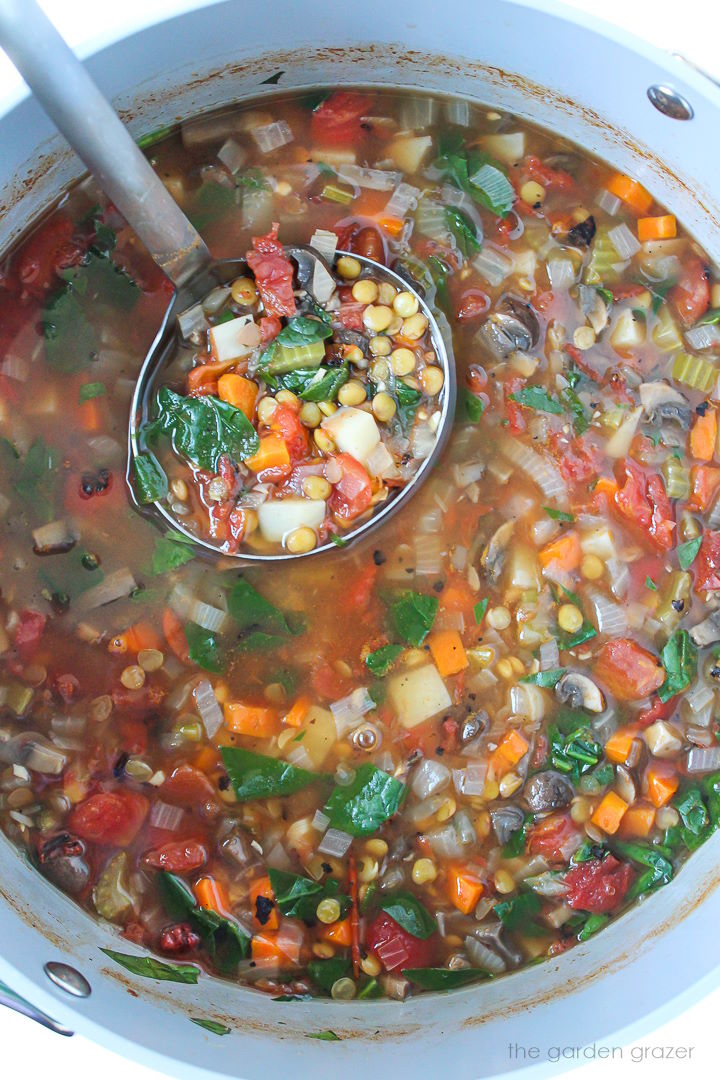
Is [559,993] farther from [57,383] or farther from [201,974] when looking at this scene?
[57,383]

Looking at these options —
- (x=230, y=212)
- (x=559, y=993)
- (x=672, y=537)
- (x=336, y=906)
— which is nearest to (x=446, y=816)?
(x=336, y=906)

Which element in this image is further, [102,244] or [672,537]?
[672,537]

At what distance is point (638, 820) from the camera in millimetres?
3668

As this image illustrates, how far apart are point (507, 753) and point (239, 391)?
5.85 feet

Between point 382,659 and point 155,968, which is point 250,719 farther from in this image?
point 155,968

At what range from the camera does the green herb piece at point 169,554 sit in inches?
138

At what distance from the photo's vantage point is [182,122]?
3.41m

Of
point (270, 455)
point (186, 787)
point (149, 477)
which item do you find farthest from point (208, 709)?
point (270, 455)

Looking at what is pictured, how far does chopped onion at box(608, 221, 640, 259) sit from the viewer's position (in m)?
3.57

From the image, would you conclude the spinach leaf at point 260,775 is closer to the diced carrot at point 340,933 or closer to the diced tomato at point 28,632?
the diced carrot at point 340,933

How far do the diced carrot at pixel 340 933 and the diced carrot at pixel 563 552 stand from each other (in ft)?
5.39

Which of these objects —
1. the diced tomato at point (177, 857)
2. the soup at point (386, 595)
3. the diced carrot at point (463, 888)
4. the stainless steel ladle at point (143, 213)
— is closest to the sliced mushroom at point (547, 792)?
the soup at point (386, 595)

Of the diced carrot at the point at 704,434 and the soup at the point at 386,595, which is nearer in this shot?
the soup at the point at 386,595

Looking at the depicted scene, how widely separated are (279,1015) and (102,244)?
3055 mm
